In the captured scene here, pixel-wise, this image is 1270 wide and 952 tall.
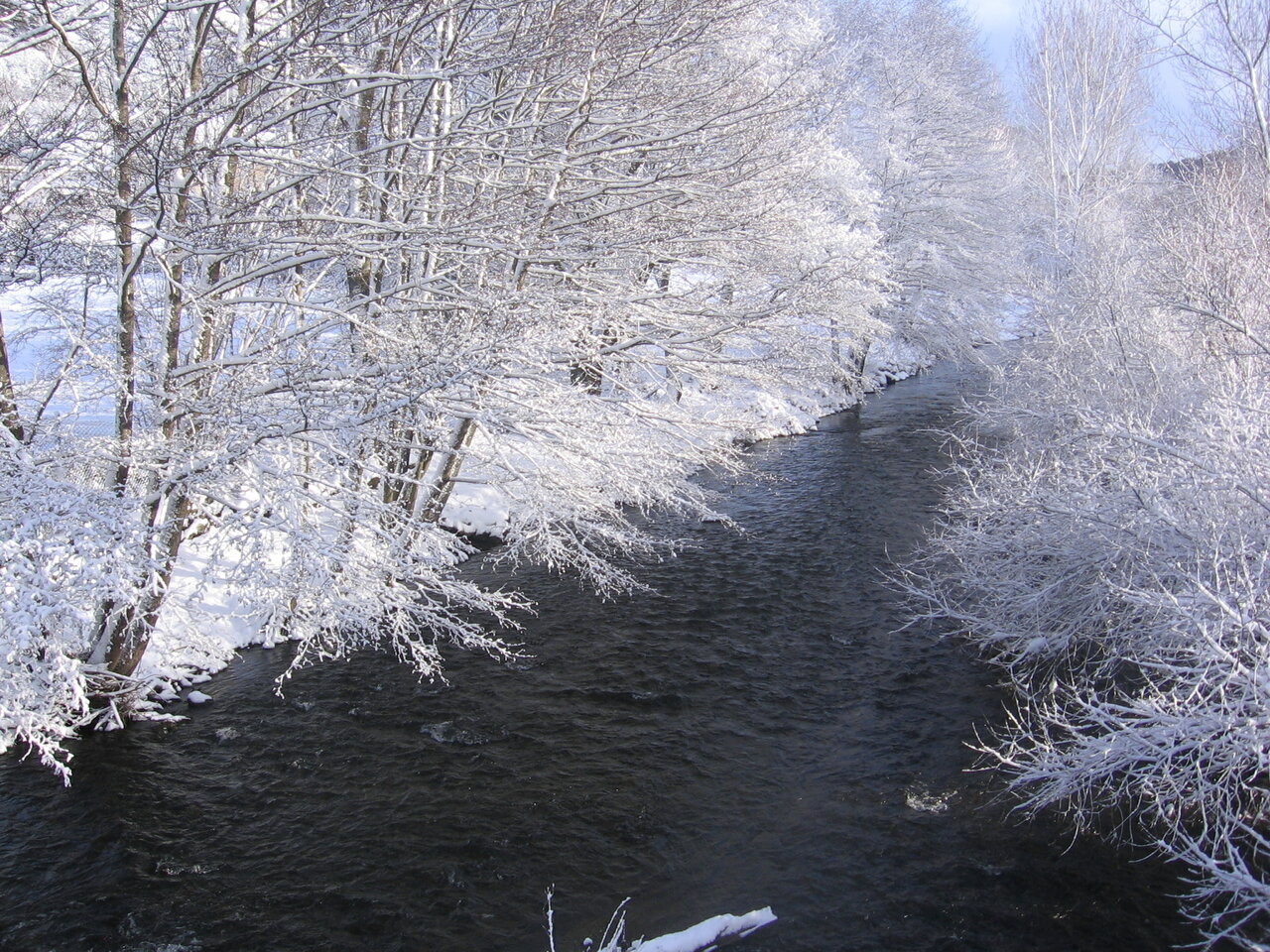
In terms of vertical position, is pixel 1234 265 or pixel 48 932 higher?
pixel 1234 265

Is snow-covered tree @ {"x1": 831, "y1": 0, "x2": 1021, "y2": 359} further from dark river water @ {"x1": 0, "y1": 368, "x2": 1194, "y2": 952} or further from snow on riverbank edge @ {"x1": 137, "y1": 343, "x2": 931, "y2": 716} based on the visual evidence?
dark river water @ {"x1": 0, "y1": 368, "x2": 1194, "y2": 952}

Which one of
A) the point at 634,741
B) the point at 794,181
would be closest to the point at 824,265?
the point at 794,181

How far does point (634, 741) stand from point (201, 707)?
4621 mm

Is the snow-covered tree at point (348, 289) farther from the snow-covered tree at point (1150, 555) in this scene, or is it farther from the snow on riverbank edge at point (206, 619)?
the snow-covered tree at point (1150, 555)

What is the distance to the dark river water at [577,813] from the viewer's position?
5.38m

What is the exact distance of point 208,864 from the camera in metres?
5.96

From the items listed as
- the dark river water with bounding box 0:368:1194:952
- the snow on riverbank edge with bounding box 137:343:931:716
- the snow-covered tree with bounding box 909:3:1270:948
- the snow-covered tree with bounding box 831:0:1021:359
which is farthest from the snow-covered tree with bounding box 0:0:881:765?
the snow-covered tree with bounding box 831:0:1021:359

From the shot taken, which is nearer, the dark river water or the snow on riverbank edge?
the dark river water

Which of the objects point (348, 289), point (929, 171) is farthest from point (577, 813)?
point (929, 171)

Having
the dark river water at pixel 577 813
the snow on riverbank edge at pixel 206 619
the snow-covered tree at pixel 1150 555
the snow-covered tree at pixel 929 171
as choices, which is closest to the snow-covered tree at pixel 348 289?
the snow on riverbank edge at pixel 206 619

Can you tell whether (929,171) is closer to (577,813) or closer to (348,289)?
(348,289)

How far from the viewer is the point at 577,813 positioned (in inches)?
256

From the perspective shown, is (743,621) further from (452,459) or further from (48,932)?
(48,932)

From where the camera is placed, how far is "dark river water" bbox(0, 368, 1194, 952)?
17.6 feet
